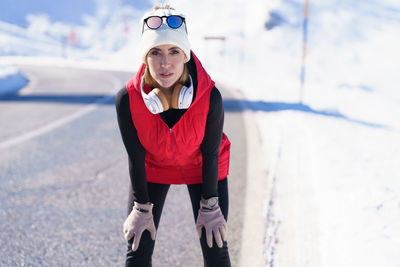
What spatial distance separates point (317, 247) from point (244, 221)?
71 centimetres

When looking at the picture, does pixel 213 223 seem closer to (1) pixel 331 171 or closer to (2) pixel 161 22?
(2) pixel 161 22

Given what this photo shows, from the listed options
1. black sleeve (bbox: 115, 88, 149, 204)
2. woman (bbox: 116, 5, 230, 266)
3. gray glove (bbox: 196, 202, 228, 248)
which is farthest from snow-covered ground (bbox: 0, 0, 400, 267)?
black sleeve (bbox: 115, 88, 149, 204)

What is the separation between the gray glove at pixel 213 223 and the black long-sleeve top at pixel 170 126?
0.25ft

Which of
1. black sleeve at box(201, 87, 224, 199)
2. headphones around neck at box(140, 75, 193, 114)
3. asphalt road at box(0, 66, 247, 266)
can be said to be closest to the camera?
headphones around neck at box(140, 75, 193, 114)

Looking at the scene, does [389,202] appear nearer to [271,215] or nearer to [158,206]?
[271,215]

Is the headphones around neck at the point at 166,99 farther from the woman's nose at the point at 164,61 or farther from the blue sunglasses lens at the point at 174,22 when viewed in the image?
the blue sunglasses lens at the point at 174,22

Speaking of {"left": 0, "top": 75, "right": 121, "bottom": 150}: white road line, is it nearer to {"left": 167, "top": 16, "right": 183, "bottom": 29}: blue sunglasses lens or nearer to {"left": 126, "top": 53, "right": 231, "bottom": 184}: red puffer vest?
{"left": 126, "top": 53, "right": 231, "bottom": 184}: red puffer vest

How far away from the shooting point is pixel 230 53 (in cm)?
3256

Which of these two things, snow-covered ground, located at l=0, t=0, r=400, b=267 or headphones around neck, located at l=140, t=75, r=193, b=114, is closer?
headphones around neck, located at l=140, t=75, r=193, b=114

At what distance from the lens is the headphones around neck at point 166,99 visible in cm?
170

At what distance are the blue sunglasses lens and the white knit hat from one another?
0.02 metres

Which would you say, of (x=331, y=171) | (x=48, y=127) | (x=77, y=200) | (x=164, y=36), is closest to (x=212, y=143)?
(x=164, y=36)

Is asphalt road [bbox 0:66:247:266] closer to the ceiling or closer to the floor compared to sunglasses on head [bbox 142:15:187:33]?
closer to the floor

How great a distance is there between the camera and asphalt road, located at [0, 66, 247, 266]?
2791 mm
